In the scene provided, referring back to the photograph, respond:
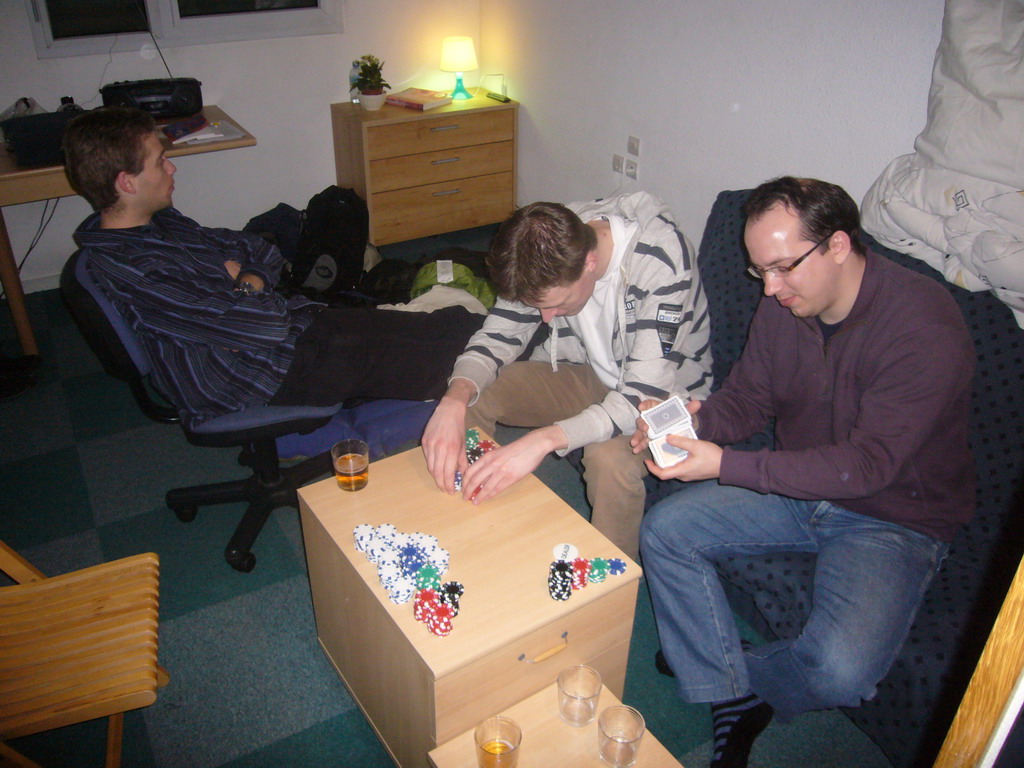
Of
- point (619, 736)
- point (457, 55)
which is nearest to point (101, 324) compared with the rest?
point (619, 736)

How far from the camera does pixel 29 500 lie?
95.0 inches

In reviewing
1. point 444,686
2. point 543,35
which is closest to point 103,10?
point 543,35

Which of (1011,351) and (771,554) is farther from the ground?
(1011,351)

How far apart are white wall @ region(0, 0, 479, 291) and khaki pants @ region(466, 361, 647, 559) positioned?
97.5 inches

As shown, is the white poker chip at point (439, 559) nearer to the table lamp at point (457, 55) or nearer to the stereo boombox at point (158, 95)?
the stereo boombox at point (158, 95)

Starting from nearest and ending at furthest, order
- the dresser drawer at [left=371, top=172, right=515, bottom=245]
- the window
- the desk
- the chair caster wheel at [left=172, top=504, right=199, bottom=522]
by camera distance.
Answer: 1. the chair caster wheel at [left=172, top=504, right=199, bottom=522]
2. the desk
3. the window
4. the dresser drawer at [left=371, top=172, right=515, bottom=245]

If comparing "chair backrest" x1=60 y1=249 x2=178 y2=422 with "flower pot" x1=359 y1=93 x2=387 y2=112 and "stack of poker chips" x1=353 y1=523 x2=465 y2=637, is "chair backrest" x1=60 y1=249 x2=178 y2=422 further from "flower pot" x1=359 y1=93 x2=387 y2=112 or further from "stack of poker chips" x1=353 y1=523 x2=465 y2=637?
"flower pot" x1=359 y1=93 x2=387 y2=112

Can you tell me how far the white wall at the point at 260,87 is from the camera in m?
3.38

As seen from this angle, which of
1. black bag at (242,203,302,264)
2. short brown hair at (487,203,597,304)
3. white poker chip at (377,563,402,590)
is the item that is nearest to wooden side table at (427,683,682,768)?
white poker chip at (377,563,402,590)

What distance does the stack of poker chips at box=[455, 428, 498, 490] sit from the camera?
177cm

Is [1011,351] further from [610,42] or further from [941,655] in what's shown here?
[610,42]

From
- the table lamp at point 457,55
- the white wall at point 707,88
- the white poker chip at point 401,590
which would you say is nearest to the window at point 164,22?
the table lamp at point 457,55

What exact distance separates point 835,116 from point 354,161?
2397 mm

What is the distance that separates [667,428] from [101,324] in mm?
1375
